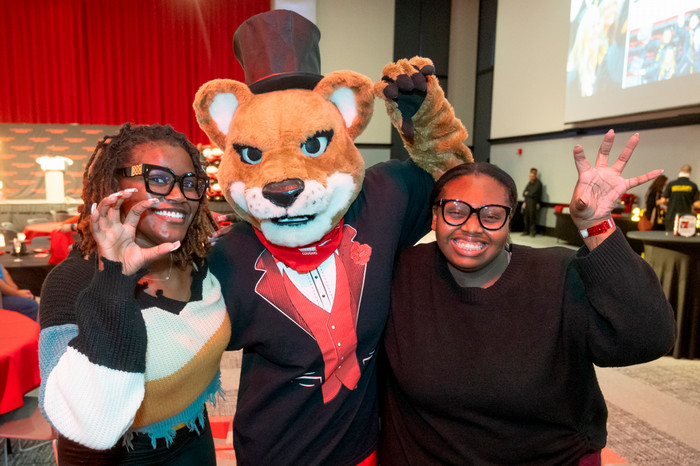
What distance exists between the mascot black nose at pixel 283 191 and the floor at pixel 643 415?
1.40m

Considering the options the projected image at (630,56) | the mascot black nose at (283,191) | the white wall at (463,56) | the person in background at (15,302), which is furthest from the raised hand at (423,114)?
the white wall at (463,56)

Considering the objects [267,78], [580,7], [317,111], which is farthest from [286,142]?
[580,7]

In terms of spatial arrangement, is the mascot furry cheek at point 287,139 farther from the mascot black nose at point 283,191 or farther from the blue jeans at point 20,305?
the blue jeans at point 20,305

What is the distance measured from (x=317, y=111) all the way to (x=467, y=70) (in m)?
12.7

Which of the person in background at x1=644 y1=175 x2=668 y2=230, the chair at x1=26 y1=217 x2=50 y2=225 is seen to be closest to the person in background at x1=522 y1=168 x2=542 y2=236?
the person in background at x1=644 y1=175 x2=668 y2=230

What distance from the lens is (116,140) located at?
1275mm

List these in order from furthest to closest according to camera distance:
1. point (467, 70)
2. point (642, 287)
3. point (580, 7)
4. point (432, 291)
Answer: point (467, 70)
point (580, 7)
point (432, 291)
point (642, 287)

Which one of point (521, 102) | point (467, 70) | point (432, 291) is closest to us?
point (432, 291)

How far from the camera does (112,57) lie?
31.2 feet

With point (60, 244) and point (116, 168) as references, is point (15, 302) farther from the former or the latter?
point (116, 168)

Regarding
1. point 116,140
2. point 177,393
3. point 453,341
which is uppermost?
point 116,140

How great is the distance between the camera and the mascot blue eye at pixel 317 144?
1.30 metres

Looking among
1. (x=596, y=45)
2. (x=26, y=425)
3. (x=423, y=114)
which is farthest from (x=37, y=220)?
(x=596, y=45)

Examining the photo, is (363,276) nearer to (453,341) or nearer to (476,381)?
(453,341)
